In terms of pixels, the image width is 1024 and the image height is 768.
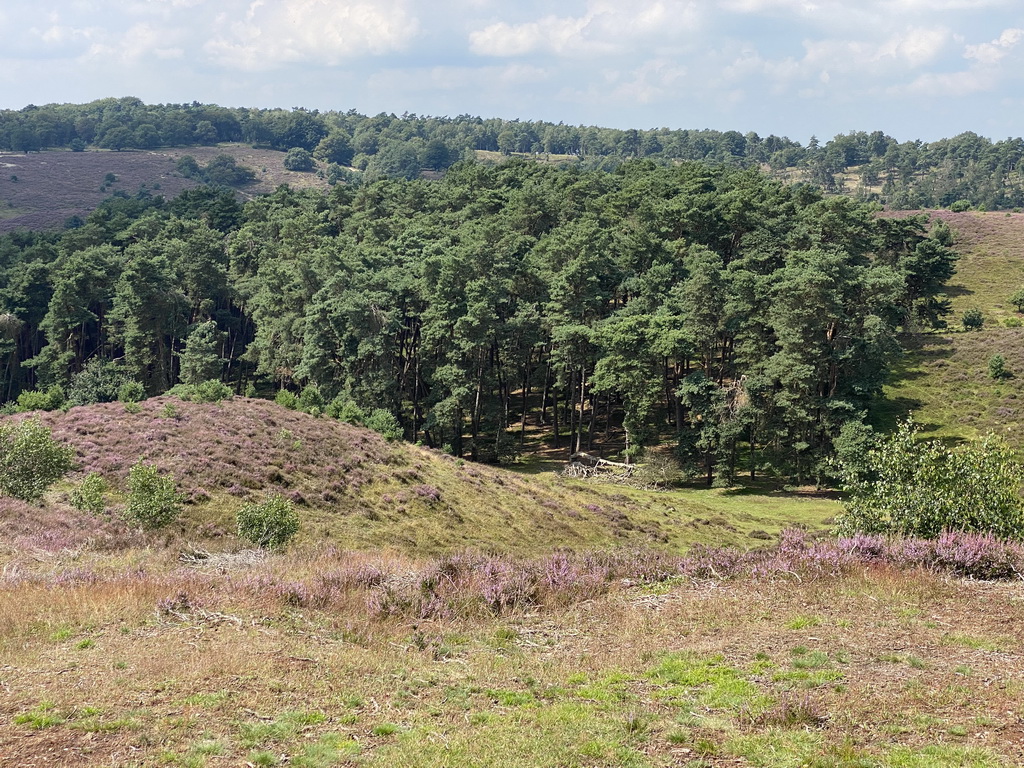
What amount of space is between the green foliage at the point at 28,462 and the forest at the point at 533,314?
2678 centimetres

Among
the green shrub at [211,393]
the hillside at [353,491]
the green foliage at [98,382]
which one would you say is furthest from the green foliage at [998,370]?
the green foliage at [98,382]

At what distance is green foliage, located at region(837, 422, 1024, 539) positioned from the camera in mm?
23219

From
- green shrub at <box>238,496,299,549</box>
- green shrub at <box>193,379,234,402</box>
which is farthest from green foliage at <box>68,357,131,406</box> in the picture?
green shrub at <box>238,496,299,549</box>

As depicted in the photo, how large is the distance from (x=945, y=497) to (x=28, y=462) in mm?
31572

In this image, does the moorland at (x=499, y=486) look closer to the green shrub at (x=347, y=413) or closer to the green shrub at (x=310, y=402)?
the green shrub at (x=347, y=413)

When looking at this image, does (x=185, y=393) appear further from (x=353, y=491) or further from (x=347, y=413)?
(x=353, y=491)

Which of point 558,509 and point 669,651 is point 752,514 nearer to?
point 558,509

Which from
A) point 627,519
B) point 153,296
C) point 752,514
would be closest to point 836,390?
point 752,514

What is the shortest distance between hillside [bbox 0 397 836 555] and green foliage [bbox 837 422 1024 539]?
14.0 m

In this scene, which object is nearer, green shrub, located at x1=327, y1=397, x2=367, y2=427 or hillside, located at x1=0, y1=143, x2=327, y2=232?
green shrub, located at x1=327, y1=397, x2=367, y2=427

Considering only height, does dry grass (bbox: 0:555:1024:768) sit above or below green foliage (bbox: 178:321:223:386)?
above

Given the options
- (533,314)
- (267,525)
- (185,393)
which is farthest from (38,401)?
(533,314)

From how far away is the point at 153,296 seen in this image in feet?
268

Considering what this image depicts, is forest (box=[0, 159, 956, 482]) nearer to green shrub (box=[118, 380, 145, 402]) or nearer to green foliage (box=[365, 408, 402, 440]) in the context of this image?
green shrub (box=[118, 380, 145, 402])
